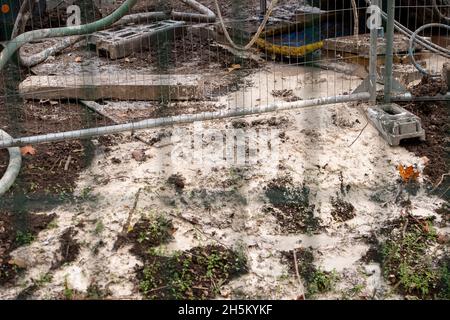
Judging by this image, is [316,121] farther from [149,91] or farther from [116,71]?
[116,71]

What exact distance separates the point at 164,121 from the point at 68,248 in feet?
4.52

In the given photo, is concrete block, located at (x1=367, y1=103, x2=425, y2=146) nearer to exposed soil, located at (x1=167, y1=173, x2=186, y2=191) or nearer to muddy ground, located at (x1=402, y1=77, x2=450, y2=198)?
muddy ground, located at (x1=402, y1=77, x2=450, y2=198)

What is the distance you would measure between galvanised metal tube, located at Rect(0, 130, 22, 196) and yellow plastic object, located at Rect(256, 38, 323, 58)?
2879 mm

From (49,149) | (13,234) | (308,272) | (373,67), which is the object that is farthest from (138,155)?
(373,67)

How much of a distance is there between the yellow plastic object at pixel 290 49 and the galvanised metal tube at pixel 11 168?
9.45 feet

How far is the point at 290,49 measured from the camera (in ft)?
21.2

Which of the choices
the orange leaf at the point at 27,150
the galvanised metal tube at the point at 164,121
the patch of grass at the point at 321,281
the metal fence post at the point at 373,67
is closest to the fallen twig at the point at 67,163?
the galvanised metal tube at the point at 164,121

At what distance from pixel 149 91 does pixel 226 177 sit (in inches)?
59.3

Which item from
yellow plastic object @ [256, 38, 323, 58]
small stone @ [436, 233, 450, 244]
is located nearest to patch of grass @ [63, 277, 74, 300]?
small stone @ [436, 233, 450, 244]

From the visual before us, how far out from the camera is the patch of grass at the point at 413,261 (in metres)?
3.52

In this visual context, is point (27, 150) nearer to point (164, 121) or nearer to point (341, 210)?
point (164, 121)

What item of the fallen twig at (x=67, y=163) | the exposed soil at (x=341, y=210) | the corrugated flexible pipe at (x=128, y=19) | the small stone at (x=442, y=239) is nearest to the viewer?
the small stone at (x=442, y=239)

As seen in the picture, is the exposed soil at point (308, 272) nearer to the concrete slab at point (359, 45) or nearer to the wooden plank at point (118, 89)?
the wooden plank at point (118, 89)

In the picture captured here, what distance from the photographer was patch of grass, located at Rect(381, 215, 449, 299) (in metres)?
3.52
